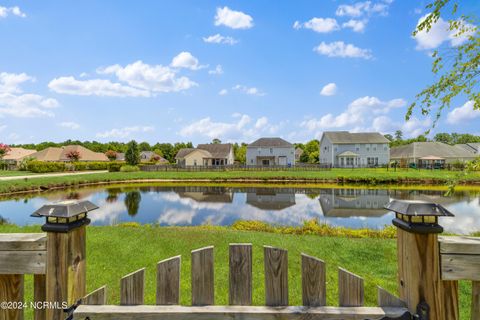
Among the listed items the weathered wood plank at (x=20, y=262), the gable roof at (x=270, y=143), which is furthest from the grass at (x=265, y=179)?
the weathered wood plank at (x=20, y=262)

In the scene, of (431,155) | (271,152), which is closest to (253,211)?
(271,152)

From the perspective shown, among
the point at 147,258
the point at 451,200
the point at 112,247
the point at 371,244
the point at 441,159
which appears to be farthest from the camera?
the point at 441,159

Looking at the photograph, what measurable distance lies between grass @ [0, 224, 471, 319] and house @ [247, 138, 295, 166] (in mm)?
37960

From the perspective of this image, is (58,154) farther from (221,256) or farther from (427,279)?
(427,279)

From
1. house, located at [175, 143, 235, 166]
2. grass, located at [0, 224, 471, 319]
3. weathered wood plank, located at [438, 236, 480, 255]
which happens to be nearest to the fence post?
weathered wood plank, located at [438, 236, 480, 255]

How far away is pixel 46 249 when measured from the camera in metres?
1.43

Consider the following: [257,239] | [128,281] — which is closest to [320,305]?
[128,281]

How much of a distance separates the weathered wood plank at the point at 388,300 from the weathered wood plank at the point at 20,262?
1943mm

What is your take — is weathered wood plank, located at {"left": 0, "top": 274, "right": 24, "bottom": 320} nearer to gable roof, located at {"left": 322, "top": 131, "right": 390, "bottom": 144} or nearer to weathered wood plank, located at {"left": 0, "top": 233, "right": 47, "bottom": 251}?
weathered wood plank, located at {"left": 0, "top": 233, "right": 47, "bottom": 251}

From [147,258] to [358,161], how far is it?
145 feet

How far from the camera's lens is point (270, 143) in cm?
4491

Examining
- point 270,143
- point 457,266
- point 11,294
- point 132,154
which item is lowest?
point 11,294

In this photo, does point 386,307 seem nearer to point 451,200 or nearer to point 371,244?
point 371,244

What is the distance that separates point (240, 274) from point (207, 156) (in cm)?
4638
